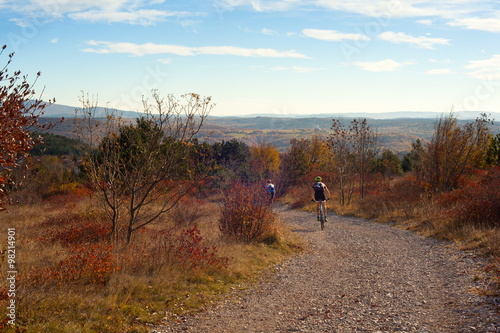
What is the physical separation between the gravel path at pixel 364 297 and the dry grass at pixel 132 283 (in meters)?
0.51

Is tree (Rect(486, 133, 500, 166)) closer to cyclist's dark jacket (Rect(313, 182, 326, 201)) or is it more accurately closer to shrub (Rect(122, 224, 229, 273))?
cyclist's dark jacket (Rect(313, 182, 326, 201))

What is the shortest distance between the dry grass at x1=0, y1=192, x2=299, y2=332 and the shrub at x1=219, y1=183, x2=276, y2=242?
0.45m

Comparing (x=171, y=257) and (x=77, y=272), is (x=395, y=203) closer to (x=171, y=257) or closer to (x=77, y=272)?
(x=171, y=257)

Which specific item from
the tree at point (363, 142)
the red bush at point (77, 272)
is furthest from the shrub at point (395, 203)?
the red bush at point (77, 272)

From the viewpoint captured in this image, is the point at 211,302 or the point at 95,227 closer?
the point at 211,302

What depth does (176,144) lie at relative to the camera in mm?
8852

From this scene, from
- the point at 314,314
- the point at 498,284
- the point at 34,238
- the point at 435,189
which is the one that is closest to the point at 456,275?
the point at 498,284

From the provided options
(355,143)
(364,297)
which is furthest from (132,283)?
(355,143)

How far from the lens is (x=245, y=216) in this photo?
11102 mm

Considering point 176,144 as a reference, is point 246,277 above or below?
below

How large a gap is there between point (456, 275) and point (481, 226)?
14.6 ft

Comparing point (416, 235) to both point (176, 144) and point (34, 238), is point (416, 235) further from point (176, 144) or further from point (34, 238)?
point (34, 238)

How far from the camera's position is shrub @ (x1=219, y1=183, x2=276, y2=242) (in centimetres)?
1114

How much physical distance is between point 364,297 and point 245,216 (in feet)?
16.4
